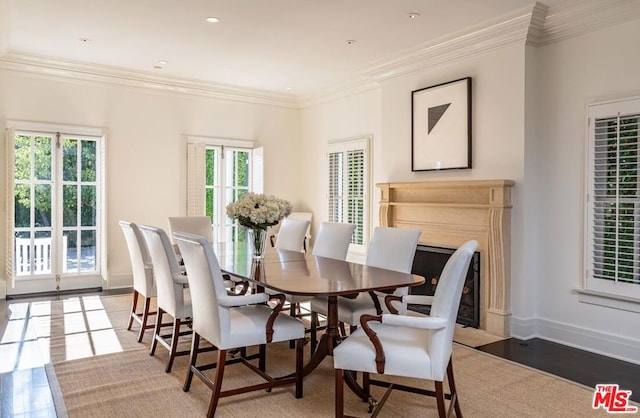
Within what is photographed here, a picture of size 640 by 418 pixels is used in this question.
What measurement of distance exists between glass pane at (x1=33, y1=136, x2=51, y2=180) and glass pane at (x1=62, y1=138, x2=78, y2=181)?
16 cm

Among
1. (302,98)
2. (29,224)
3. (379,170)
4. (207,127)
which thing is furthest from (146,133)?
(379,170)

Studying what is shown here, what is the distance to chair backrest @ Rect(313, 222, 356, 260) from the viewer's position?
418 cm

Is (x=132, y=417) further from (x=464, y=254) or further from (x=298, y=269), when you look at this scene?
(x=464, y=254)

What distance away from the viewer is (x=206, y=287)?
2816mm

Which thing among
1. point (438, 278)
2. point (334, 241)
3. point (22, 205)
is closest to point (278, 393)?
point (334, 241)

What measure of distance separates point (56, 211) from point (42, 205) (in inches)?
6.5

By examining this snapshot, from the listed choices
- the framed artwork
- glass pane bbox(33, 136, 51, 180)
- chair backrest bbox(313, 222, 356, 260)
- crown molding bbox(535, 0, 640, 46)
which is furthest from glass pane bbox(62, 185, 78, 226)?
crown molding bbox(535, 0, 640, 46)

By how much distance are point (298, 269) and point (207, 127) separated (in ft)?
13.9

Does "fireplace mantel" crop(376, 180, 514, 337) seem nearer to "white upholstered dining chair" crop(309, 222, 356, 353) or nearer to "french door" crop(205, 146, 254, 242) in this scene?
"white upholstered dining chair" crop(309, 222, 356, 353)

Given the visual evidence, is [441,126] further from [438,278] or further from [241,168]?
[241,168]

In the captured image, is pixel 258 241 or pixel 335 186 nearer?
pixel 258 241

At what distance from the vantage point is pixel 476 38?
15.2 ft

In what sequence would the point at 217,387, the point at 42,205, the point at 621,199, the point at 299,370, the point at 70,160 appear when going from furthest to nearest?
the point at 70,160 → the point at 42,205 → the point at 621,199 → the point at 299,370 → the point at 217,387

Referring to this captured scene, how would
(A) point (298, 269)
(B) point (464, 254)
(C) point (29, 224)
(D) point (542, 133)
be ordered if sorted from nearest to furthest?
1. (B) point (464, 254)
2. (A) point (298, 269)
3. (D) point (542, 133)
4. (C) point (29, 224)
